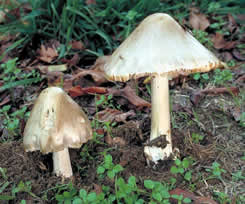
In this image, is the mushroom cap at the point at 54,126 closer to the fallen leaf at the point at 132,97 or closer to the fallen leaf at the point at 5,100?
the fallen leaf at the point at 132,97

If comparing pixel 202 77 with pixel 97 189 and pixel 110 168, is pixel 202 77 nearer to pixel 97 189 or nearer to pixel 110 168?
pixel 110 168

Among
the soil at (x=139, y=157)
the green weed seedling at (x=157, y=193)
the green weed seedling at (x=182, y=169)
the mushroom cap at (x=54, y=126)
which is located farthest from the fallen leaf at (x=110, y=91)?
the green weed seedling at (x=157, y=193)

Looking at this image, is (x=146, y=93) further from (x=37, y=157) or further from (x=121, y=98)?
(x=37, y=157)

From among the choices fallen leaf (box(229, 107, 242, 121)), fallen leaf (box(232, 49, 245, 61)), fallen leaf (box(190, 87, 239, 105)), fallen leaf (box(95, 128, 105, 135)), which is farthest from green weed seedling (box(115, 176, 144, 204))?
fallen leaf (box(232, 49, 245, 61))

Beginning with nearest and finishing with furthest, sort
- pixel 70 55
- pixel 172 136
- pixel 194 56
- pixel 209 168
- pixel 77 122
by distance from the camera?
pixel 194 56, pixel 77 122, pixel 209 168, pixel 172 136, pixel 70 55

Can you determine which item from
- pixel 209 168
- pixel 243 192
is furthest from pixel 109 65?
pixel 243 192

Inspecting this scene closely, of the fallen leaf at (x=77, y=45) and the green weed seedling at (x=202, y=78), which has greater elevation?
the fallen leaf at (x=77, y=45)
